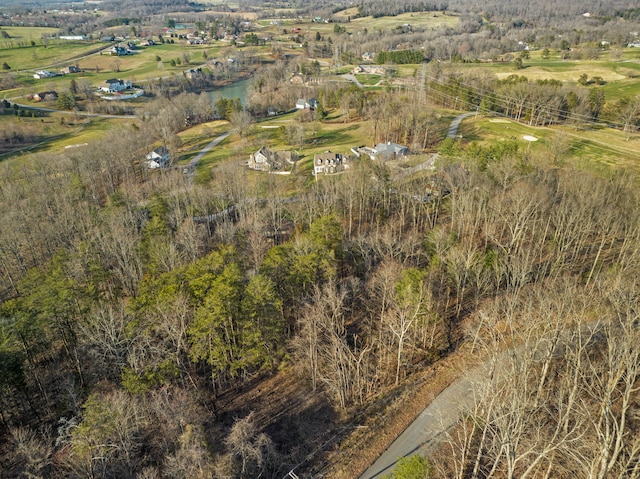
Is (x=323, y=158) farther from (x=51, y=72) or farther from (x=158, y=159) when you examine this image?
(x=51, y=72)

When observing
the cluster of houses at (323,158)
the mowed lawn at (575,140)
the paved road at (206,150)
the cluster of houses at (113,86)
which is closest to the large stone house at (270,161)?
the cluster of houses at (323,158)

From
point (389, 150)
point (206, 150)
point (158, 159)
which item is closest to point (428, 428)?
point (389, 150)

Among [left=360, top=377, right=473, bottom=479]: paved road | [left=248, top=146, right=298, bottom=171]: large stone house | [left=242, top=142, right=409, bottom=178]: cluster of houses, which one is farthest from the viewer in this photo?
[left=248, top=146, right=298, bottom=171]: large stone house

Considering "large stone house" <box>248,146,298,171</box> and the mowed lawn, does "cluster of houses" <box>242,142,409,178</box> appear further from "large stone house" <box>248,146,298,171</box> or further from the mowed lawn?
the mowed lawn

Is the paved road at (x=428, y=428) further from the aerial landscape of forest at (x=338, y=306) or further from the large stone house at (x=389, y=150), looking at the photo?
the large stone house at (x=389, y=150)

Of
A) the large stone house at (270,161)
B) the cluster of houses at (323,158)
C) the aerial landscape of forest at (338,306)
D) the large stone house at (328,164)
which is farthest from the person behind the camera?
the large stone house at (270,161)

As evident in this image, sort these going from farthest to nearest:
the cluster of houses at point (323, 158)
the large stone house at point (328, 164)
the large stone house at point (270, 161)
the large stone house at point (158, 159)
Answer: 1. the large stone house at point (158, 159)
2. the large stone house at point (270, 161)
3. the cluster of houses at point (323, 158)
4. the large stone house at point (328, 164)

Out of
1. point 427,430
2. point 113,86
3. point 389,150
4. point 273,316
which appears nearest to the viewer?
point 427,430

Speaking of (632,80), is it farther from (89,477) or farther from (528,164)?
(89,477)

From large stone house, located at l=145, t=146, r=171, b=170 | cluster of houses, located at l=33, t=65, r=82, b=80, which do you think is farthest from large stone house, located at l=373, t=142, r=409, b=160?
cluster of houses, located at l=33, t=65, r=82, b=80
